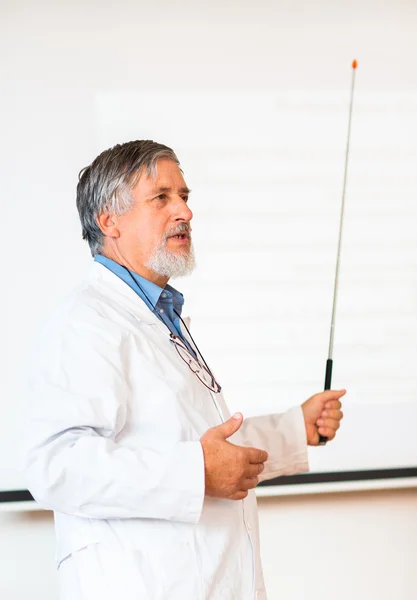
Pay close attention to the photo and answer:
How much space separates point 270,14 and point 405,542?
1831 millimetres

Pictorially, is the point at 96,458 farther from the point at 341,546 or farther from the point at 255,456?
the point at 341,546

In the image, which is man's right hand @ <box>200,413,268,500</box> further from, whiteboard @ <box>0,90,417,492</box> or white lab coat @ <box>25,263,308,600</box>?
whiteboard @ <box>0,90,417,492</box>

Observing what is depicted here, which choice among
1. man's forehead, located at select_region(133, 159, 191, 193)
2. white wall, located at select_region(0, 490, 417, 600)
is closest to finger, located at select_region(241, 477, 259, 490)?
man's forehead, located at select_region(133, 159, 191, 193)

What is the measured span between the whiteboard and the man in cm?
84

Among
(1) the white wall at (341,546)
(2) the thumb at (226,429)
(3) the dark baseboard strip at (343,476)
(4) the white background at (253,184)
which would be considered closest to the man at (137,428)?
(2) the thumb at (226,429)

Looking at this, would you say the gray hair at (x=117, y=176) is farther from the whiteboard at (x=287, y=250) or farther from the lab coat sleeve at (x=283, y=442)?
the whiteboard at (x=287, y=250)

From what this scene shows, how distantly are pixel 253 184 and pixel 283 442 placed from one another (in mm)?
1088

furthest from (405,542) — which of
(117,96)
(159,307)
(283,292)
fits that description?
(117,96)

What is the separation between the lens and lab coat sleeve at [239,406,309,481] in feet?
5.82

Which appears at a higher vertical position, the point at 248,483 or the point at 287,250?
the point at 287,250

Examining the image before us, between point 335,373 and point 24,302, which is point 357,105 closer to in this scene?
point 335,373

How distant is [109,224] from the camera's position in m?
1.67

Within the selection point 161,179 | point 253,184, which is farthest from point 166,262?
point 253,184

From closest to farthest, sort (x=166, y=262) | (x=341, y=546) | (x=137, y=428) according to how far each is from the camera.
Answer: (x=137, y=428) → (x=166, y=262) → (x=341, y=546)
